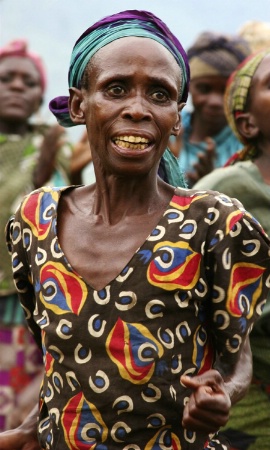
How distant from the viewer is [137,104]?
3400mm

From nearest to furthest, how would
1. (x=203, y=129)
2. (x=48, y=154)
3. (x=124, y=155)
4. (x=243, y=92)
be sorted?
(x=124, y=155) < (x=243, y=92) < (x=48, y=154) < (x=203, y=129)

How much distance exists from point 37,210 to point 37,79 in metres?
4.87

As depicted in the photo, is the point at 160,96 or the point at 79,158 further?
the point at 79,158

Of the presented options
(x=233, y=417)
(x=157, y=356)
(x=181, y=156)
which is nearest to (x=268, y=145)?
(x=233, y=417)

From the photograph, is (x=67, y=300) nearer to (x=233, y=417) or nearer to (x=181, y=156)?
(x=233, y=417)

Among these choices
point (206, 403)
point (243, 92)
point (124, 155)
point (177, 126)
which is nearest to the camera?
point (206, 403)

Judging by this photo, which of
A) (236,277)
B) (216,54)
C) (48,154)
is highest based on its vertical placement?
(236,277)

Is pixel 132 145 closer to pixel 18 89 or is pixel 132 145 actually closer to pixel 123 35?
pixel 123 35

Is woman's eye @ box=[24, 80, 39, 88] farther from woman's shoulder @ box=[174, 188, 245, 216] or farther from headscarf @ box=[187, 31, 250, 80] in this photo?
woman's shoulder @ box=[174, 188, 245, 216]

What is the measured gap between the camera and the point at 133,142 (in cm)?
342

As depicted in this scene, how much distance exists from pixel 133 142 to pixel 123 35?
316mm

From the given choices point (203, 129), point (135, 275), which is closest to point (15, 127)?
point (203, 129)

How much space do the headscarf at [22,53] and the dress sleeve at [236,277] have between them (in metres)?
5.22

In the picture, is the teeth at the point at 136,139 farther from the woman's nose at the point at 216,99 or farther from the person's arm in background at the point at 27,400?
the woman's nose at the point at 216,99
